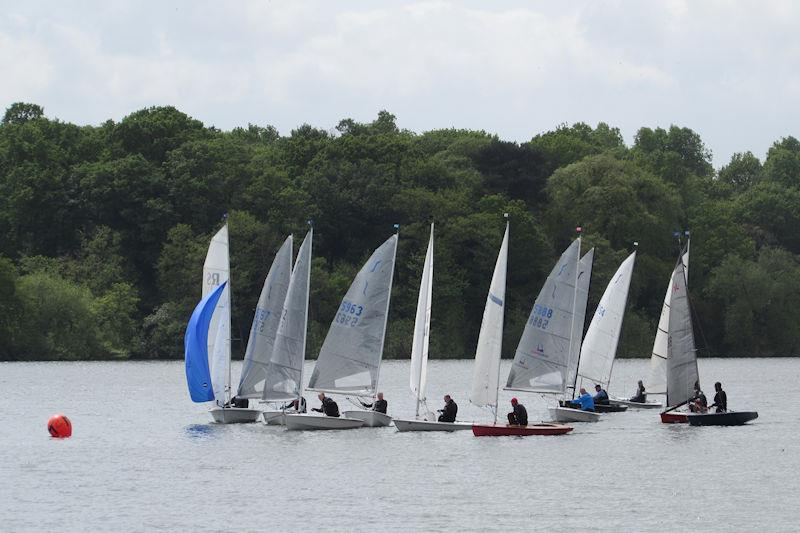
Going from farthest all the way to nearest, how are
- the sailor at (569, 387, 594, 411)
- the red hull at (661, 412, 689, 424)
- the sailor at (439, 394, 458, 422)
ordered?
1. the sailor at (569, 387, 594, 411)
2. the red hull at (661, 412, 689, 424)
3. the sailor at (439, 394, 458, 422)

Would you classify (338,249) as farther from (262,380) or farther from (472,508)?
(472,508)

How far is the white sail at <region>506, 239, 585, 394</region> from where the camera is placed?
5831 cm

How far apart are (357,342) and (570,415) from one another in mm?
9946

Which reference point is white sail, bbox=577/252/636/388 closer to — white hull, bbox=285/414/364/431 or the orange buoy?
white hull, bbox=285/414/364/431

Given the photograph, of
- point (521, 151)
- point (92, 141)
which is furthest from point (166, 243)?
point (521, 151)

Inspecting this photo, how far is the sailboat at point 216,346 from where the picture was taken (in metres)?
55.8

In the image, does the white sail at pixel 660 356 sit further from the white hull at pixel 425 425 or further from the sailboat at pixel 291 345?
the sailboat at pixel 291 345

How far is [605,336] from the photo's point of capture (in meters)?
66.1

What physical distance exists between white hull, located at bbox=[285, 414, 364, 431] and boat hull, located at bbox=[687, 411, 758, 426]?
11920 mm

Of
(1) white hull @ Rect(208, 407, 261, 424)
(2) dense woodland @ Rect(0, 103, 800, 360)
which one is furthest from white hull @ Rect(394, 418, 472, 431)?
(2) dense woodland @ Rect(0, 103, 800, 360)

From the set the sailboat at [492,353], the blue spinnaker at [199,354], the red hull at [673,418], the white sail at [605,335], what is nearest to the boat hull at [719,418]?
the red hull at [673,418]

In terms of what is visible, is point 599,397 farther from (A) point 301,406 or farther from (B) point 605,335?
(A) point 301,406

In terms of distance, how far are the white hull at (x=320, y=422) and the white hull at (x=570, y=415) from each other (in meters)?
8.56

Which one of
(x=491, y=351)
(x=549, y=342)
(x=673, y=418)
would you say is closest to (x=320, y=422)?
(x=491, y=351)
